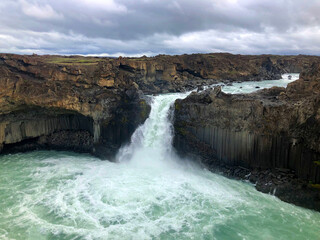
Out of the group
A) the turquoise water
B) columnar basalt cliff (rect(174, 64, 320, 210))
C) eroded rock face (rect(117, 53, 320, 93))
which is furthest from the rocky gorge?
eroded rock face (rect(117, 53, 320, 93))

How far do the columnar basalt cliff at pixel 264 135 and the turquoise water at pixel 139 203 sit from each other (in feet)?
4.48

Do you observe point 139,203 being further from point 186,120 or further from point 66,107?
point 66,107

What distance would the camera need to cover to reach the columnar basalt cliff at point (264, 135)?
59.7 ft

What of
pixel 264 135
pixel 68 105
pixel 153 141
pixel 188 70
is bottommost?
pixel 153 141

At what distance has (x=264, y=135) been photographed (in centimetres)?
2081

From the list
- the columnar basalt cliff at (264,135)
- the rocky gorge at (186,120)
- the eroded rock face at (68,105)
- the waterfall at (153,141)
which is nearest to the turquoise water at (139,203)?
the waterfall at (153,141)

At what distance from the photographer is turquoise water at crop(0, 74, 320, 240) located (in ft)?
49.6

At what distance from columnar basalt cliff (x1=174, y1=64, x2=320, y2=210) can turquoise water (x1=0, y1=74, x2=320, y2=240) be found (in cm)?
136

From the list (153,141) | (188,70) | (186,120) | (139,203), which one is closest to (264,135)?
(186,120)

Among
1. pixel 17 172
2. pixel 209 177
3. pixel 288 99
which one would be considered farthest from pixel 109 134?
pixel 288 99

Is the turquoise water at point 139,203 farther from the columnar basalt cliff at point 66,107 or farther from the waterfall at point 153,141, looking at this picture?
the columnar basalt cliff at point 66,107

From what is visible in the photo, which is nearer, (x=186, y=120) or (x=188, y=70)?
(x=186, y=120)

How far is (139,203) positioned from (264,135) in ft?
37.2

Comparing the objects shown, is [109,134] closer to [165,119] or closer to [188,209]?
[165,119]
